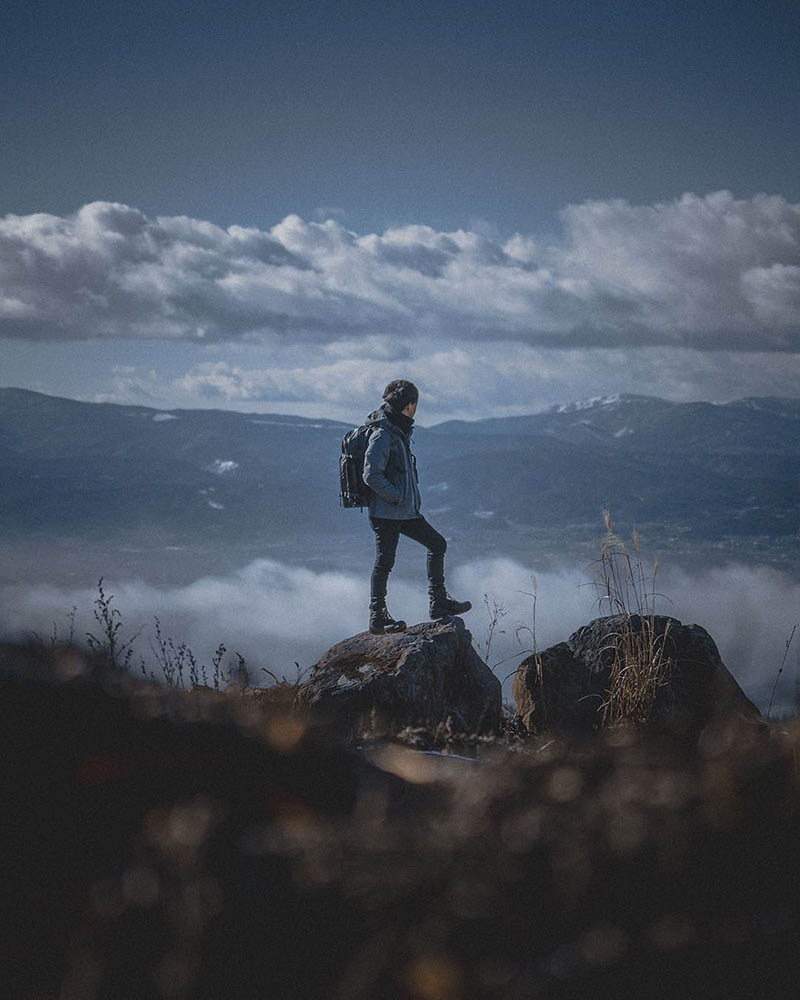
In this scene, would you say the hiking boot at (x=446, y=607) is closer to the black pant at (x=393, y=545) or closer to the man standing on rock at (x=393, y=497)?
the man standing on rock at (x=393, y=497)

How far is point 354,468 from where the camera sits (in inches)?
299

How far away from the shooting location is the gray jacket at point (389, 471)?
7.28 meters

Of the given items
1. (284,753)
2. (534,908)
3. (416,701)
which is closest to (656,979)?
(534,908)

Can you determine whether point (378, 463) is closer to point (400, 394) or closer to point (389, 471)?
point (389, 471)

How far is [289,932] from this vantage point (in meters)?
2.20

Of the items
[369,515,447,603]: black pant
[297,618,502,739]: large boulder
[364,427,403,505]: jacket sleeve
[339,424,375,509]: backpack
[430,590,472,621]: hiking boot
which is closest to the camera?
[297,618,502,739]: large boulder

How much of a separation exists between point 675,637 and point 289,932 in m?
4.97

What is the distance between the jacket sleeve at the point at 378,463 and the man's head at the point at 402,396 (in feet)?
1.10

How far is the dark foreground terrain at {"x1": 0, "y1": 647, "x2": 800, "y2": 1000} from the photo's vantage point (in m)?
2.10

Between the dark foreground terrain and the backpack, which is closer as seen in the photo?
the dark foreground terrain

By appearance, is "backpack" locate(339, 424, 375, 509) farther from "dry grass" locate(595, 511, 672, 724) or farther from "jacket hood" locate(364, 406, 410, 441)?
"dry grass" locate(595, 511, 672, 724)

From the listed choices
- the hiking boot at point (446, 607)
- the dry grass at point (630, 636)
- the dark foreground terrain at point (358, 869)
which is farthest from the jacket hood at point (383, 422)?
the dark foreground terrain at point (358, 869)

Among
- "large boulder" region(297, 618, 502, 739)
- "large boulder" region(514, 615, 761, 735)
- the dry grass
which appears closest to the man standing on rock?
"large boulder" region(297, 618, 502, 739)

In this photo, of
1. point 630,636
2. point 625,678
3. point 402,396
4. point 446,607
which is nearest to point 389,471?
point 402,396
